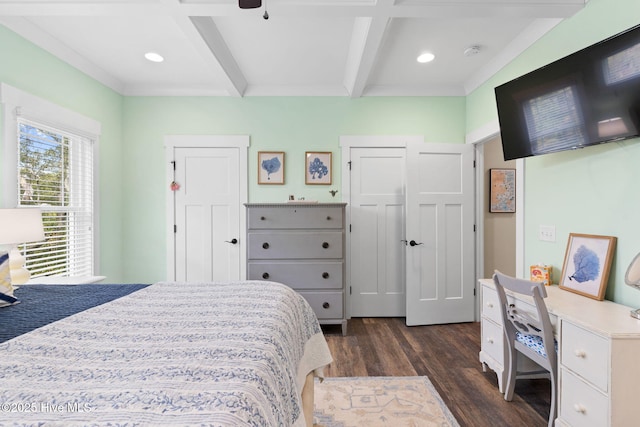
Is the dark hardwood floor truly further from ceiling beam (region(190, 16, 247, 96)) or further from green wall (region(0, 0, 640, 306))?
ceiling beam (region(190, 16, 247, 96))

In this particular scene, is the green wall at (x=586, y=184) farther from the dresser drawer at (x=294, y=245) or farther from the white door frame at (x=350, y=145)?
the dresser drawer at (x=294, y=245)

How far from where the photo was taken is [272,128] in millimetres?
3512

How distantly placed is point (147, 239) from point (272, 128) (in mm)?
1917

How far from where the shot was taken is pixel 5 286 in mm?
1480

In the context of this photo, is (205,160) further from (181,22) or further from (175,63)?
(181,22)

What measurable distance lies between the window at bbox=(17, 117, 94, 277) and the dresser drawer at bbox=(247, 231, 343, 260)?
1626 millimetres

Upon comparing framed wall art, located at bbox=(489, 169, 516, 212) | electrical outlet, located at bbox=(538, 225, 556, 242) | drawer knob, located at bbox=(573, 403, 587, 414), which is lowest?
drawer knob, located at bbox=(573, 403, 587, 414)

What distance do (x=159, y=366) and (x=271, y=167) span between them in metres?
2.87

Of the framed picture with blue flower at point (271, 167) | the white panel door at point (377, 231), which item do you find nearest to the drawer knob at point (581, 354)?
the white panel door at point (377, 231)

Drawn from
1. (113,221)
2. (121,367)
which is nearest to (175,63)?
(113,221)

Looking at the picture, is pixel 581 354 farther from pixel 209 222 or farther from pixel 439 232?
pixel 209 222

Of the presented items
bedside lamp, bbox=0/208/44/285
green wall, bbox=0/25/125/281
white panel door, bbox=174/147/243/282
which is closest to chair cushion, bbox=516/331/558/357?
white panel door, bbox=174/147/243/282

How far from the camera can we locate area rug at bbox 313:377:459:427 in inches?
71.3

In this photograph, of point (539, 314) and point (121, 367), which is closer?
point (121, 367)
